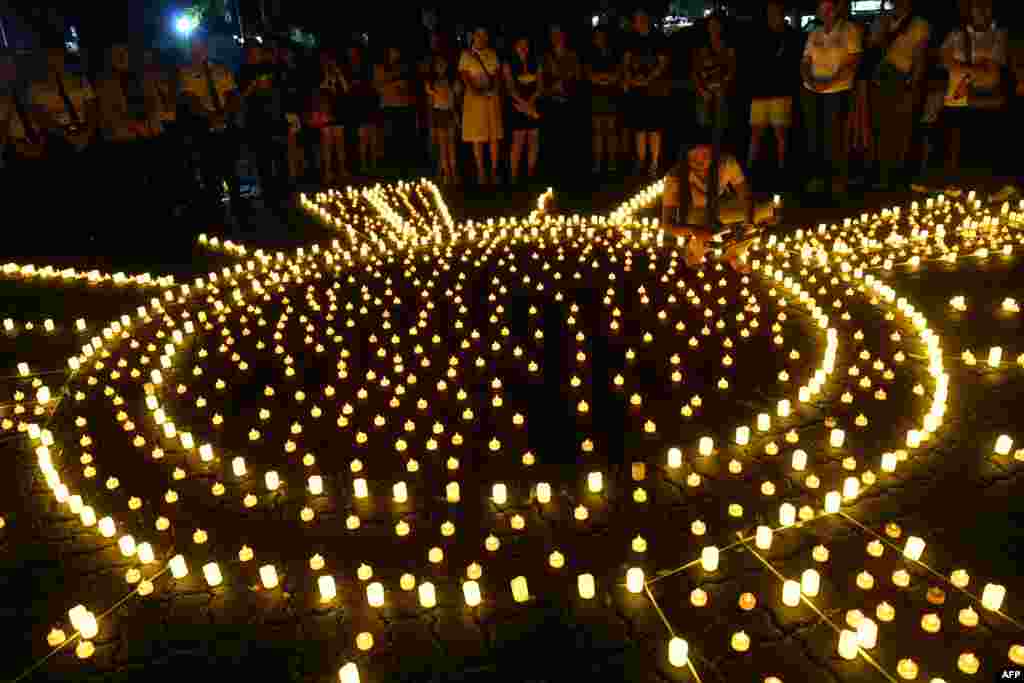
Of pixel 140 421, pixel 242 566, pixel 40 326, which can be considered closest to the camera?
pixel 242 566

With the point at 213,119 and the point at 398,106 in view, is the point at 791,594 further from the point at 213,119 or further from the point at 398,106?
the point at 398,106

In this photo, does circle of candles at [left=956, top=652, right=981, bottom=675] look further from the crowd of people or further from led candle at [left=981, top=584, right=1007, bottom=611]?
the crowd of people

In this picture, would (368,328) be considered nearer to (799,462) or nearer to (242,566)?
(242,566)

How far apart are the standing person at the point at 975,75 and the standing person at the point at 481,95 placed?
18.3ft

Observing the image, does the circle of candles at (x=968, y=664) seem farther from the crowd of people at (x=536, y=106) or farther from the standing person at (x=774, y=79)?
the standing person at (x=774, y=79)

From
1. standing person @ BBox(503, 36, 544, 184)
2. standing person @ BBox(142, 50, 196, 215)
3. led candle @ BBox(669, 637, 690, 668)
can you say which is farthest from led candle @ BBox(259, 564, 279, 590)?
standing person @ BBox(503, 36, 544, 184)

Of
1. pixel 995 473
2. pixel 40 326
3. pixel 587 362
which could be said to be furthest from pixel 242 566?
pixel 40 326

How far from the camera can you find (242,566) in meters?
4.35

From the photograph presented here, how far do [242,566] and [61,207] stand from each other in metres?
7.43

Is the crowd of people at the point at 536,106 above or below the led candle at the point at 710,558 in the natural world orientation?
above

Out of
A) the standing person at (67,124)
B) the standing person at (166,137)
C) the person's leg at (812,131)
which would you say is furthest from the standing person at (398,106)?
the person's leg at (812,131)

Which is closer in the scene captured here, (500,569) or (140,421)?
(500,569)

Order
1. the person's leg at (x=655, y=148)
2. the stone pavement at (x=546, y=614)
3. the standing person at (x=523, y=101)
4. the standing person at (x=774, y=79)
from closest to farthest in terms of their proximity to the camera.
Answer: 1. the stone pavement at (x=546, y=614)
2. the standing person at (x=774, y=79)
3. the standing person at (x=523, y=101)
4. the person's leg at (x=655, y=148)

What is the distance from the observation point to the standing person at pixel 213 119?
10.7 m
